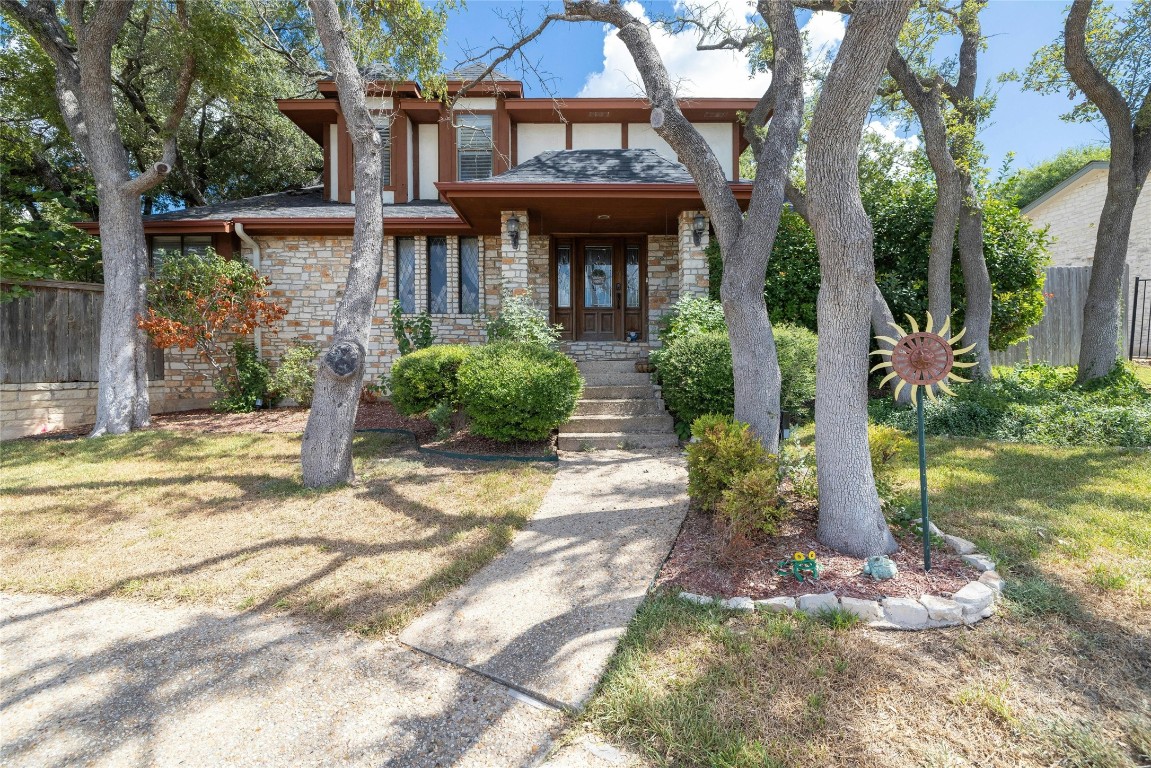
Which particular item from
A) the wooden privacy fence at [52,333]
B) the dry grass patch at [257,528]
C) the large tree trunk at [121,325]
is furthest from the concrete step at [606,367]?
the wooden privacy fence at [52,333]

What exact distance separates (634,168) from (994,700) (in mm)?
9010

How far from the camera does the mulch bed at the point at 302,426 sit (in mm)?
6613

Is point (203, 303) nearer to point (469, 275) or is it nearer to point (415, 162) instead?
point (469, 275)

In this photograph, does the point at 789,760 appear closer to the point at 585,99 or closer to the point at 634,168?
the point at 634,168

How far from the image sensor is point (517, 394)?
6098 mm

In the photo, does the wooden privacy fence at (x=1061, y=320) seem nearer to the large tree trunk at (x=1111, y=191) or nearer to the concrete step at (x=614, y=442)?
the large tree trunk at (x=1111, y=191)

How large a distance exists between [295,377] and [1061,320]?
1530cm

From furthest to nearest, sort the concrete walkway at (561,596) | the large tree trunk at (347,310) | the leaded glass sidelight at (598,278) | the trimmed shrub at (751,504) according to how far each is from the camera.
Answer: the leaded glass sidelight at (598,278) < the large tree trunk at (347,310) < the trimmed shrub at (751,504) < the concrete walkway at (561,596)

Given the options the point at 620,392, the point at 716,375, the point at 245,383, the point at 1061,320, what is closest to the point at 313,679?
the point at 716,375

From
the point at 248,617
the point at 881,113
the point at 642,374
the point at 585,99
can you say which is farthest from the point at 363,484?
the point at 881,113

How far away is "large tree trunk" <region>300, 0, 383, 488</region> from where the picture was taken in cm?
514

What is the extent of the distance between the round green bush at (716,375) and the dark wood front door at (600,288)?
451 cm

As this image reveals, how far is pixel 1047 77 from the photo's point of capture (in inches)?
312

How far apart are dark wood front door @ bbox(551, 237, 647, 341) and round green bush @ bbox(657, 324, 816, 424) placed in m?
4.51
